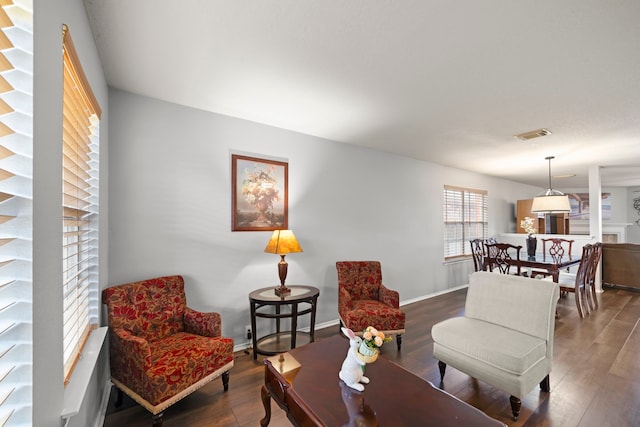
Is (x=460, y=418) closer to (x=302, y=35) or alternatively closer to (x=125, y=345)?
(x=125, y=345)


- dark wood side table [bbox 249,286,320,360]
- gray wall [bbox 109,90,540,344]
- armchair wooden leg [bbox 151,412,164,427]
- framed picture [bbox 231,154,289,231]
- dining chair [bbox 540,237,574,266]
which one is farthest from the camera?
dining chair [bbox 540,237,574,266]

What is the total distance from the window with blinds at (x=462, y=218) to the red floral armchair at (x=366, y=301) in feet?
8.65

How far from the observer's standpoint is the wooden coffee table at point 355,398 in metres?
1.30

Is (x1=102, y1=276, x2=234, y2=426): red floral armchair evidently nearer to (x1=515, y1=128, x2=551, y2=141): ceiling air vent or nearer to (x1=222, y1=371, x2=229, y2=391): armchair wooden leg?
(x1=222, y1=371, x2=229, y2=391): armchair wooden leg

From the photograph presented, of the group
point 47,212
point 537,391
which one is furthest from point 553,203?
point 47,212

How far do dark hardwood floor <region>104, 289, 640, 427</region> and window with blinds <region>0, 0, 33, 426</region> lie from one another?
1511 millimetres

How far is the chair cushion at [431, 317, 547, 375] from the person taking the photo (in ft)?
6.35

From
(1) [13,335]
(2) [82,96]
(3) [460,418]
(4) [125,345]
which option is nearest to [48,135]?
(1) [13,335]

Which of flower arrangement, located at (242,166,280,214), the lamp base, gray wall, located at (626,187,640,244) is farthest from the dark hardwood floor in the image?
gray wall, located at (626,187,640,244)

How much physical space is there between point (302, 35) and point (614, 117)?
3.45m

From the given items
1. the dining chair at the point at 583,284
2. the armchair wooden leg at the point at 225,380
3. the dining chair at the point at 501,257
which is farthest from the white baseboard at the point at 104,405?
the dining chair at the point at 583,284

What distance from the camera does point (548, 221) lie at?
24.8 feet

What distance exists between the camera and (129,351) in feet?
6.07

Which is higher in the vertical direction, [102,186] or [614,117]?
[614,117]
